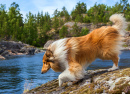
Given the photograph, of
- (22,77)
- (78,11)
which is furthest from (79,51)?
(78,11)

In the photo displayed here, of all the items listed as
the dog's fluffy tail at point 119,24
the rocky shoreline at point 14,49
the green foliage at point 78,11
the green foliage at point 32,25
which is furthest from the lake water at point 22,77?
the green foliage at point 78,11

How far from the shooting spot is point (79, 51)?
4.81 metres

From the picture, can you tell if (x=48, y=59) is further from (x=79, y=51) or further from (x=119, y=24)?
(x=119, y=24)

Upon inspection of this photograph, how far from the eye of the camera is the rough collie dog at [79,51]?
469cm

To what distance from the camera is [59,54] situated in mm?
4719

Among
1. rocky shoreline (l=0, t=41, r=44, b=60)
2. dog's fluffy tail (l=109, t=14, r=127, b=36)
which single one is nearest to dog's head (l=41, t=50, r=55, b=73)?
dog's fluffy tail (l=109, t=14, r=127, b=36)

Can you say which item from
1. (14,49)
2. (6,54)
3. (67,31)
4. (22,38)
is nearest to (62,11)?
(67,31)

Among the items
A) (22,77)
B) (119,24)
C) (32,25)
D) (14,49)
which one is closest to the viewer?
(119,24)

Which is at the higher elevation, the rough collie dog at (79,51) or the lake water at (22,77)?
the rough collie dog at (79,51)

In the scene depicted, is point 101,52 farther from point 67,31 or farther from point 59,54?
point 67,31

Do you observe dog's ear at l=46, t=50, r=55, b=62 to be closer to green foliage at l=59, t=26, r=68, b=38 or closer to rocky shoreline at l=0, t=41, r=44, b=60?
rocky shoreline at l=0, t=41, r=44, b=60

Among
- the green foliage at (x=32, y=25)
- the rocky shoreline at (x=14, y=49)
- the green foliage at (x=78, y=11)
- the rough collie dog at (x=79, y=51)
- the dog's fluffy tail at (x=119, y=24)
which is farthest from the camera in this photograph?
the green foliage at (x=78, y=11)

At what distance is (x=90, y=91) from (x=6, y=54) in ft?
144

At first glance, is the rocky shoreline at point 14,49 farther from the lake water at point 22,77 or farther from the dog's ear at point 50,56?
the dog's ear at point 50,56
